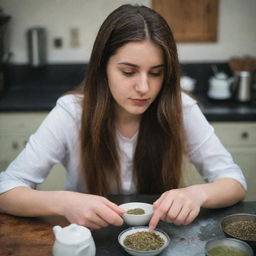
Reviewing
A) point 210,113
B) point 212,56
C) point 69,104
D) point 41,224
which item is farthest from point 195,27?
point 41,224

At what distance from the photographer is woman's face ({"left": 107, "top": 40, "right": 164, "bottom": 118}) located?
Answer: 1.41 m

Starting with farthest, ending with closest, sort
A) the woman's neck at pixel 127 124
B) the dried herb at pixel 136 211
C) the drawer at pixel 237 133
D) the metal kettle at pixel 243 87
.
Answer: the metal kettle at pixel 243 87 → the drawer at pixel 237 133 → the woman's neck at pixel 127 124 → the dried herb at pixel 136 211

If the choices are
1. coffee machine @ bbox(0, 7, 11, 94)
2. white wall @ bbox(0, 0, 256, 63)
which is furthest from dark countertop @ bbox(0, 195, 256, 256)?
white wall @ bbox(0, 0, 256, 63)

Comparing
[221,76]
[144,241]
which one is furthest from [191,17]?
[144,241]

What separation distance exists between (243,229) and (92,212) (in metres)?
0.41

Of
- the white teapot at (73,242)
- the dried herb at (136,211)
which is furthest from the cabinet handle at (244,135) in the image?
the white teapot at (73,242)

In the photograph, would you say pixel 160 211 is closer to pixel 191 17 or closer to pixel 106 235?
pixel 106 235

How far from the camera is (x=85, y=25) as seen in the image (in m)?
3.19

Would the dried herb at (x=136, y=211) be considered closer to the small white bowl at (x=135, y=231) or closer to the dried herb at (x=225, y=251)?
the small white bowl at (x=135, y=231)

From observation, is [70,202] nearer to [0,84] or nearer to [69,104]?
[69,104]

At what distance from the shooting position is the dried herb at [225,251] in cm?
110

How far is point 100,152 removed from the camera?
161cm

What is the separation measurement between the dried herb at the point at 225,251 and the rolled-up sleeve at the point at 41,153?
26.7 inches

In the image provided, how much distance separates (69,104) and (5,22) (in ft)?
5.59
